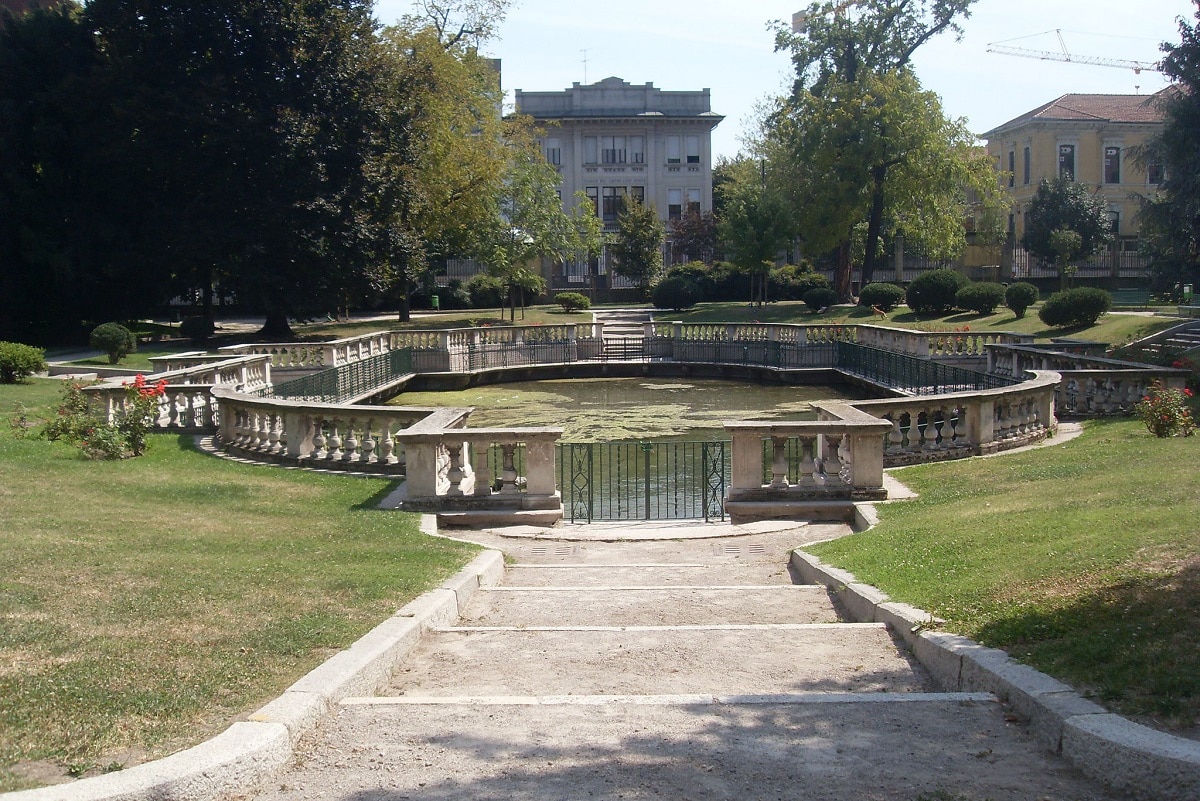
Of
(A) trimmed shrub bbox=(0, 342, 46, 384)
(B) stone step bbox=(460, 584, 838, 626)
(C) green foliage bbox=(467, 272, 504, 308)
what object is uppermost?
(C) green foliage bbox=(467, 272, 504, 308)

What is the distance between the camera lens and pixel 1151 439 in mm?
15922

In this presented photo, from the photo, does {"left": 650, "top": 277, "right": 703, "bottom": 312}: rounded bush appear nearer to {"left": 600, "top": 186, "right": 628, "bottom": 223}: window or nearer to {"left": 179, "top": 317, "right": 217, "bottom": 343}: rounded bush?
{"left": 600, "top": 186, "right": 628, "bottom": 223}: window

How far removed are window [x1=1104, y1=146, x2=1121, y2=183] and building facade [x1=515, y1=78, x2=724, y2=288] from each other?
29732 mm

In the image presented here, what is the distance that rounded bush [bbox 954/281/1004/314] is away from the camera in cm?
4441

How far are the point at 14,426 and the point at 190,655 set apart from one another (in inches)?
550

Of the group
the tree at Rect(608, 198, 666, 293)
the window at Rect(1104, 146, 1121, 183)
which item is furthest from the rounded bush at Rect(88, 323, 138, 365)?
the window at Rect(1104, 146, 1121, 183)

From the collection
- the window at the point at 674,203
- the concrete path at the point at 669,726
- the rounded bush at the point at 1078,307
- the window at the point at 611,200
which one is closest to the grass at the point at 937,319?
the rounded bush at the point at 1078,307

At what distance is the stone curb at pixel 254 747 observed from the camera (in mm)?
4266

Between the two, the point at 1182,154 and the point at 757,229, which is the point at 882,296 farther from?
the point at 1182,154

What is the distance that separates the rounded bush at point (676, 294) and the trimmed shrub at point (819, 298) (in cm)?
1117

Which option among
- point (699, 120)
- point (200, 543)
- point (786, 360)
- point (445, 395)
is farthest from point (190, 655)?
point (699, 120)

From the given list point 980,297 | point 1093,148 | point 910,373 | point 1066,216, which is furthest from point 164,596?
point 1093,148

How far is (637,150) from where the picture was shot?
89.9 m

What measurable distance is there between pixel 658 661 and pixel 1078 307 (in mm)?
33866
